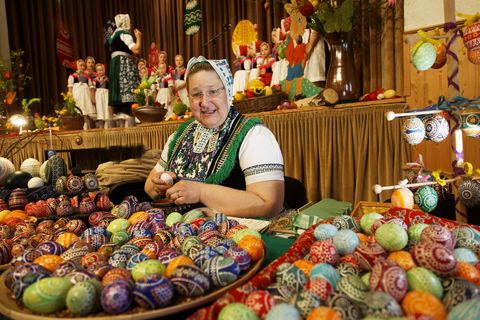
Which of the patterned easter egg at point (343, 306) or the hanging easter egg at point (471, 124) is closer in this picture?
the patterned easter egg at point (343, 306)

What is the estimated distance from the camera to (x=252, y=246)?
2.20 ft

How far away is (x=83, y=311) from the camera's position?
509mm

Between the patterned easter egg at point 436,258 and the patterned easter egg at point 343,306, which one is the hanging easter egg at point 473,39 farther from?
the patterned easter egg at point 343,306

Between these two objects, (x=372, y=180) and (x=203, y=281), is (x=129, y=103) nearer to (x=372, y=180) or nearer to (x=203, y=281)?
Result: (x=372, y=180)

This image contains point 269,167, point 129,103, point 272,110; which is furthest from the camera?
point 129,103

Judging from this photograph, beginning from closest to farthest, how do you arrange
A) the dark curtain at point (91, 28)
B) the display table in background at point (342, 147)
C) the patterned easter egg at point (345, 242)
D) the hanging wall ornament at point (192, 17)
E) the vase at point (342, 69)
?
the patterned easter egg at point (345, 242) < the display table in background at point (342, 147) < the vase at point (342, 69) < the hanging wall ornament at point (192, 17) < the dark curtain at point (91, 28)

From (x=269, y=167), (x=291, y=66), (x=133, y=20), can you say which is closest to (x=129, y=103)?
(x=291, y=66)

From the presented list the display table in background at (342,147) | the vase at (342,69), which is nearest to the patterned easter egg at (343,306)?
the display table in background at (342,147)

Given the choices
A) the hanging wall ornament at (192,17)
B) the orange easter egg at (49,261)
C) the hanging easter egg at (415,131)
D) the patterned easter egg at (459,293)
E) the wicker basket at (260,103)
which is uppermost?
the hanging wall ornament at (192,17)

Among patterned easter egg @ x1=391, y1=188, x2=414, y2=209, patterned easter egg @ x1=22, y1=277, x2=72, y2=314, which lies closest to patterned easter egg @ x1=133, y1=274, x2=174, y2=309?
patterned easter egg @ x1=22, y1=277, x2=72, y2=314

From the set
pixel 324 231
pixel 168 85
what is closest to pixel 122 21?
pixel 168 85

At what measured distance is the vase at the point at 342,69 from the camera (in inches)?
103

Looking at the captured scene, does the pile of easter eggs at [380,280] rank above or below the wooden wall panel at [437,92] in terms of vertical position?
below

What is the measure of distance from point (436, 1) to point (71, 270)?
1.67m
